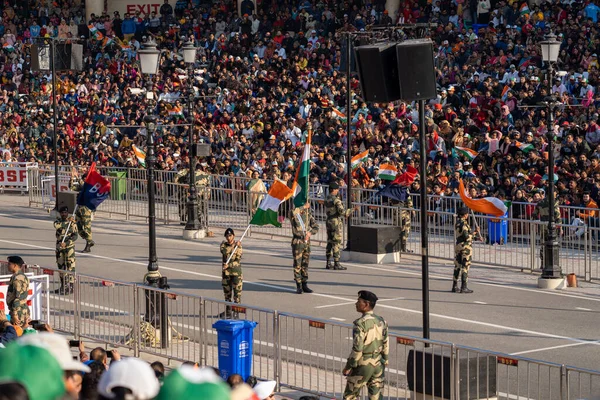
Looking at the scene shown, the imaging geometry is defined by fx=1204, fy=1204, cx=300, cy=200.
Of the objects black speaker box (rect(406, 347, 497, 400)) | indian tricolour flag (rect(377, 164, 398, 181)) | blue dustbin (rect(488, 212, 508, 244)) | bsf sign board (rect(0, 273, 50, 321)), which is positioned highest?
indian tricolour flag (rect(377, 164, 398, 181))

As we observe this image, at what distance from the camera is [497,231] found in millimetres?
23734

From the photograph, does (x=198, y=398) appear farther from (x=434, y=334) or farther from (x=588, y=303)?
(x=588, y=303)

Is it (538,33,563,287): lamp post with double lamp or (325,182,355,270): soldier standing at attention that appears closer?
(538,33,563,287): lamp post with double lamp

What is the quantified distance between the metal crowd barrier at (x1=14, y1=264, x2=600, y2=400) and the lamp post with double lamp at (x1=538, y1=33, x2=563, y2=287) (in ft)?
20.1

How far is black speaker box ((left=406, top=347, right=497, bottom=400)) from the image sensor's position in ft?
39.2

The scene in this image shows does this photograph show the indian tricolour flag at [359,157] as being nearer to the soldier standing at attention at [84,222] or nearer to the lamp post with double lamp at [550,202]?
the soldier standing at attention at [84,222]

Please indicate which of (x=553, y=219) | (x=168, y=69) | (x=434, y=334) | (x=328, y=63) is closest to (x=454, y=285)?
(x=553, y=219)

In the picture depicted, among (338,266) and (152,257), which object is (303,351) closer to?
(152,257)

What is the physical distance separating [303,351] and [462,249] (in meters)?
7.40

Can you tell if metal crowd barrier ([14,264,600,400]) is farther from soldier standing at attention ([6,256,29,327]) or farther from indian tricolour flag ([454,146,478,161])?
indian tricolour flag ([454,146,478,161])

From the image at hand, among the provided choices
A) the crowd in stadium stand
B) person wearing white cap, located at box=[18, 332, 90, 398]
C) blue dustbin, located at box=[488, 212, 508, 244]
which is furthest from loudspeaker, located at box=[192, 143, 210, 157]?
person wearing white cap, located at box=[18, 332, 90, 398]

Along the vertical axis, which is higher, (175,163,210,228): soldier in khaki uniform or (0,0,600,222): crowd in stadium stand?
(0,0,600,222): crowd in stadium stand

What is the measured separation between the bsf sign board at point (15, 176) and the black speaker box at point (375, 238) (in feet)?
49.9

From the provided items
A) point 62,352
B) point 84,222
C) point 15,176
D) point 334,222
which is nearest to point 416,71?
point 62,352
